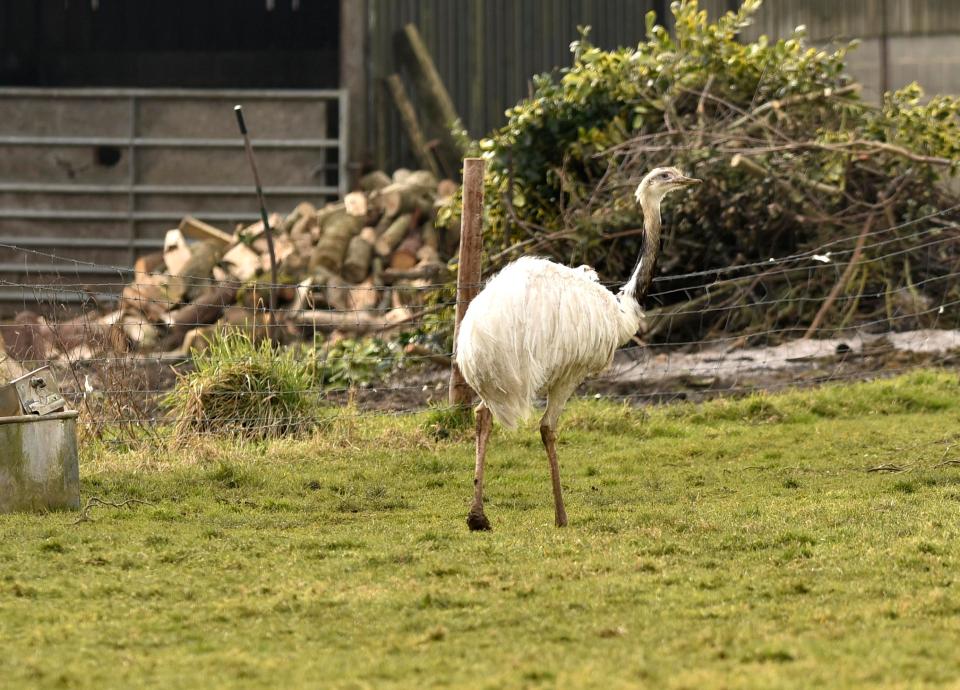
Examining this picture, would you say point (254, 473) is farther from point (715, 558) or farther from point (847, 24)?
point (847, 24)

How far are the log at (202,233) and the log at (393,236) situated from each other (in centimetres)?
167

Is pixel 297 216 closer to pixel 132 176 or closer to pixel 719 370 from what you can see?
pixel 132 176

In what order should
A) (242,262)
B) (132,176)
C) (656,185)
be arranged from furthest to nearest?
(132,176) < (242,262) < (656,185)

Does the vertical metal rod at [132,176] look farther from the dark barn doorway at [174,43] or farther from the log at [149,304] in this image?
the dark barn doorway at [174,43]

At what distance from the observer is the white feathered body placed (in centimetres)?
750

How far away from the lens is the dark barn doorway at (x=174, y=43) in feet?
73.9

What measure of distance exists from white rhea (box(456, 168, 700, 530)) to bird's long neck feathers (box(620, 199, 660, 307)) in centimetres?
27

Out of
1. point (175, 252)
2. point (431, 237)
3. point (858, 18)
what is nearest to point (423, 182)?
point (431, 237)

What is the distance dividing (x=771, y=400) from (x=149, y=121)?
9.31 m

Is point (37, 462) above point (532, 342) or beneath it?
beneath

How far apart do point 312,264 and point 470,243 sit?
4.99m

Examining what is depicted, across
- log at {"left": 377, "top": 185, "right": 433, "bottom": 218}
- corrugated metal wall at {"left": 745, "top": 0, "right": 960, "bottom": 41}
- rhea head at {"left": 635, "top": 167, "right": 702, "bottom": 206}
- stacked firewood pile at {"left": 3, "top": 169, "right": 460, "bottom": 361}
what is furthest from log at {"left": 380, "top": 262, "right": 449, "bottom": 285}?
corrugated metal wall at {"left": 745, "top": 0, "right": 960, "bottom": 41}

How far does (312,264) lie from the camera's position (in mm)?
15273

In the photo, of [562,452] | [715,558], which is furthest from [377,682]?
[562,452]
